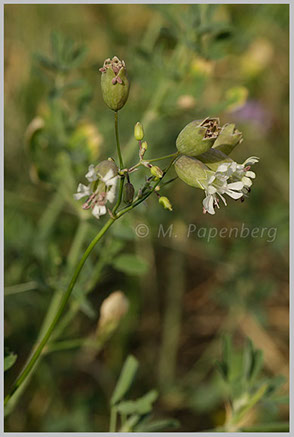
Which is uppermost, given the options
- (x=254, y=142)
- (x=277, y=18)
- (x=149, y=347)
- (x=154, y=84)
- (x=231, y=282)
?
(x=277, y=18)

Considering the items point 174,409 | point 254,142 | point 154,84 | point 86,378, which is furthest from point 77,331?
point 254,142

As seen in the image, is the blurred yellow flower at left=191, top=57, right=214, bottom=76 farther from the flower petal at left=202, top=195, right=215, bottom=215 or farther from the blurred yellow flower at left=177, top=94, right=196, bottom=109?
the flower petal at left=202, top=195, right=215, bottom=215

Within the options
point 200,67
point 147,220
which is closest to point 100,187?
point 200,67

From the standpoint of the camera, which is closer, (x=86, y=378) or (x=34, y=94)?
(x=86, y=378)

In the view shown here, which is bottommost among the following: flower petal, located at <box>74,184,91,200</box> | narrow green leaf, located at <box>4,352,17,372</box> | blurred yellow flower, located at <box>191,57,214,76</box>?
narrow green leaf, located at <box>4,352,17,372</box>

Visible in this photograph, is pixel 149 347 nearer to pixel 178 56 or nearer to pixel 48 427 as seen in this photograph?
pixel 48 427

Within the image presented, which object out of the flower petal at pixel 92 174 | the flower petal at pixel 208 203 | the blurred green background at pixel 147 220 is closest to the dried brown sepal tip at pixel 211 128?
the flower petal at pixel 208 203

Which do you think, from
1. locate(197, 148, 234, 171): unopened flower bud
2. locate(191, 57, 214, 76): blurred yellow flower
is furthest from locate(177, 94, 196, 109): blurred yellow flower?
locate(197, 148, 234, 171): unopened flower bud
